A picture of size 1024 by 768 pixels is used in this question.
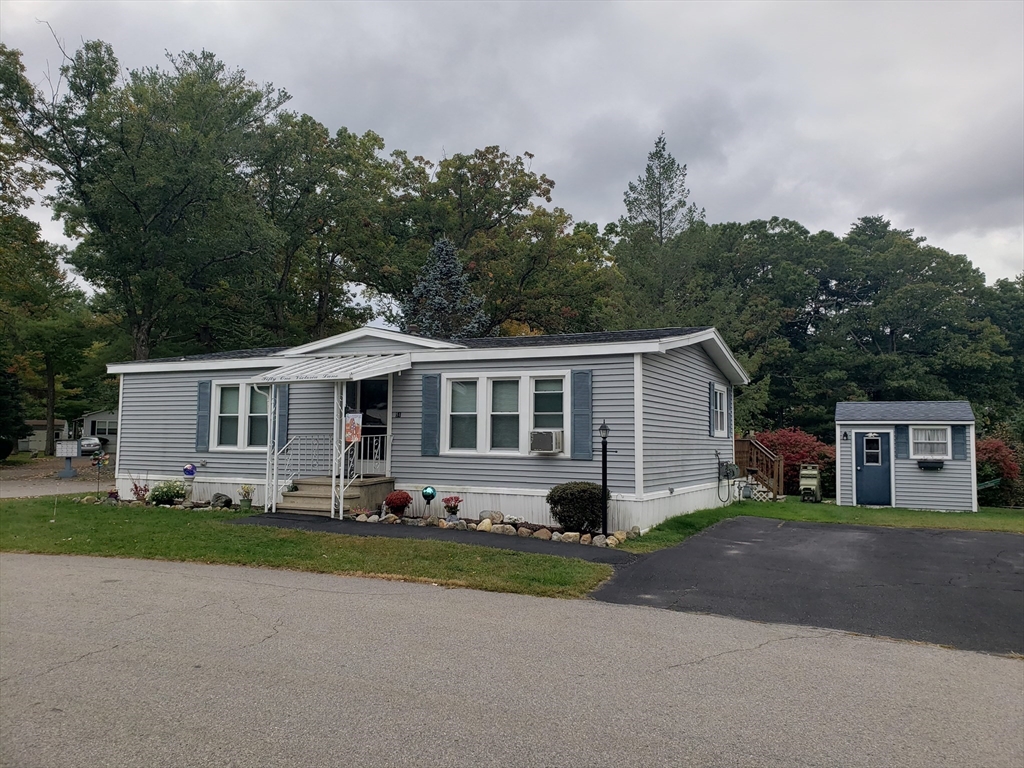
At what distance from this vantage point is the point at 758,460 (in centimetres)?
2012

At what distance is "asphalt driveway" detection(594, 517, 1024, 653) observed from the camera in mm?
6523

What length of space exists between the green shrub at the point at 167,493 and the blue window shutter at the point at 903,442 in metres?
16.8

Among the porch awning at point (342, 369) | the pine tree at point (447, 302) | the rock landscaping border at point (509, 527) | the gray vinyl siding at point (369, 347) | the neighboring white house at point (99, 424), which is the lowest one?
the rock landscaping border at point (509, 527)

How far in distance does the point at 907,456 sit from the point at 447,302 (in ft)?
56.9

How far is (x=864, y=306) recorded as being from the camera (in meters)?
37.6

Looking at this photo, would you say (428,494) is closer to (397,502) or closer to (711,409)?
(397,502)

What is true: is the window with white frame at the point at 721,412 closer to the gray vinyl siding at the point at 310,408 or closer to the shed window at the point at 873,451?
the shed window at the point at 873,451

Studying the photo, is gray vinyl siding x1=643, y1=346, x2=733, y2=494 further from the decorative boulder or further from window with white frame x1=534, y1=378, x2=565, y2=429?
the decorative boulder

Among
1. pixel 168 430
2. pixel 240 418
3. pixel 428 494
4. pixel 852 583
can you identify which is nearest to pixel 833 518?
pixel 852 583

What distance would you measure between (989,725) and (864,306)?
37484 millimetres

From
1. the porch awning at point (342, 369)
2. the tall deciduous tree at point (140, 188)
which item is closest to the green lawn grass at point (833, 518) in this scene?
the porch awning at point (342, 369)

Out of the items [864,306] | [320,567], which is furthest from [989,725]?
[864,306]

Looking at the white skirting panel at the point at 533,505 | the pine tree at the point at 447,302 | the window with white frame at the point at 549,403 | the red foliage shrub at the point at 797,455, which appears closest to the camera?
the white skirting panel at the point at 533,505

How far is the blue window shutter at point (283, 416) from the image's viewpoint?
1401cm
